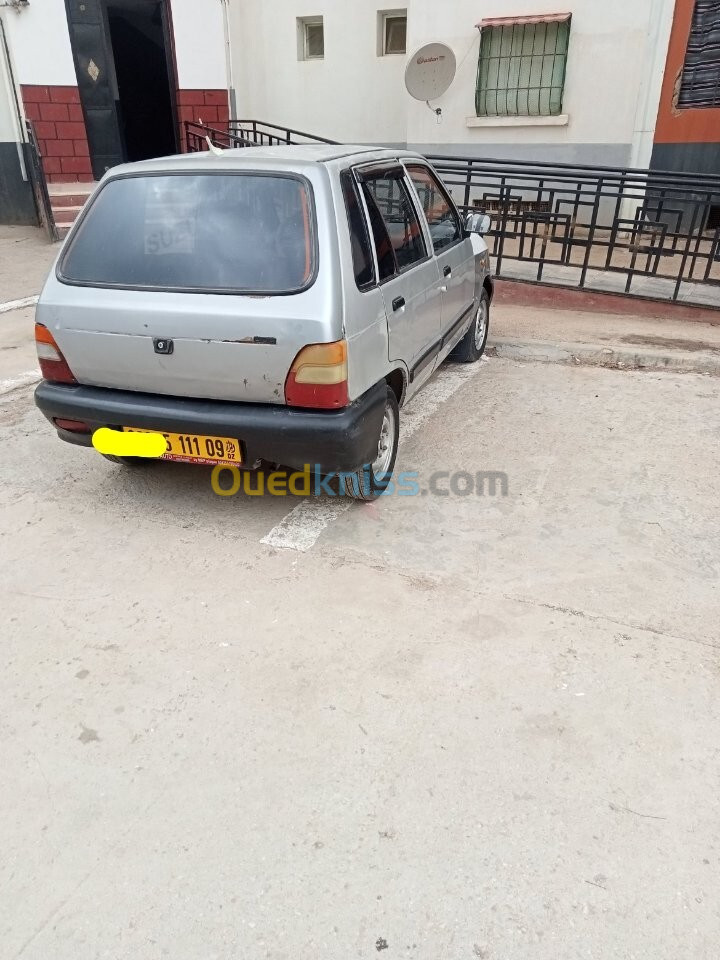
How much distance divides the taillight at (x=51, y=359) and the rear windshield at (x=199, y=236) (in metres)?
0.28

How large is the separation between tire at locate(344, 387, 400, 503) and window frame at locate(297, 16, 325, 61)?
11318 mm

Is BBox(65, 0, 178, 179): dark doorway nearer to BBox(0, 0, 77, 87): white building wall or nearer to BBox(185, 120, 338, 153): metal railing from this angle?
BBox(0, 0, 77, 87): white building wall

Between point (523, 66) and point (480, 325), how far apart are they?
745 cm

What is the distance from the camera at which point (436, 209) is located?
4.52m

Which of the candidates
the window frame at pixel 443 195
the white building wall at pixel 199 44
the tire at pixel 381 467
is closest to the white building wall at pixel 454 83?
the white building wall at pixel 199 44

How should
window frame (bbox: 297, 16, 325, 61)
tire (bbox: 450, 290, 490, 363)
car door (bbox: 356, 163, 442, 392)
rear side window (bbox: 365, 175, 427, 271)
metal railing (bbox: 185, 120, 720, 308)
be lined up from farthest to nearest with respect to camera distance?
window frame (bbox: 297, 16, 325, 61), metal railing (bbox: 185, 120, 720, 308), tire (bbox: 450, 290, 490, 363), rear side window (bbox: 365, 175, 427, 271), car door (bbox: 356, 163, 442, 392)

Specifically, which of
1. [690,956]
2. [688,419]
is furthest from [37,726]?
[688,419]

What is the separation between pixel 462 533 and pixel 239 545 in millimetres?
1085

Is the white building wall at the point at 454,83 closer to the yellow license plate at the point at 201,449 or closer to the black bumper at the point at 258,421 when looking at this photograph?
the black bumper at the point at 258,421

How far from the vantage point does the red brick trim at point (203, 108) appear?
12.0 metres

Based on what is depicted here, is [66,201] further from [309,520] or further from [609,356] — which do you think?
[309,520]

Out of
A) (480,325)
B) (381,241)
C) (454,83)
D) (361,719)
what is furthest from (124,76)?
(361,719)

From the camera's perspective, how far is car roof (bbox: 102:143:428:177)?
3.17 metres

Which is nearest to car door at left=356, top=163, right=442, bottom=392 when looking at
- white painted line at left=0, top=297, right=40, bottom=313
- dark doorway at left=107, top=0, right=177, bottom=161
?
white painted line at left=0, top=297, right=40, bottom=313
